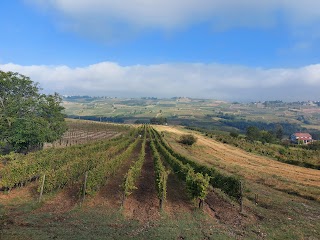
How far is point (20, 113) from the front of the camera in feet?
172

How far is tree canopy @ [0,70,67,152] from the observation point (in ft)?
158

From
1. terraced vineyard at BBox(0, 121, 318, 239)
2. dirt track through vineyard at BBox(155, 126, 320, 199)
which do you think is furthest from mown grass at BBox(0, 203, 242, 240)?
dirt track through vineyard at BBox(155, 126, 320, 199)

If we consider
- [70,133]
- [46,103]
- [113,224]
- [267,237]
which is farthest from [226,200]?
[70,133]

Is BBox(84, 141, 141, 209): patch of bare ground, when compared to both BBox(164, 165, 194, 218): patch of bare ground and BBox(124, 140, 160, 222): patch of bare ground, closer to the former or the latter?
BBox(124, 140, 160, 222): patch of bare ground

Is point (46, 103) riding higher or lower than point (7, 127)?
higher

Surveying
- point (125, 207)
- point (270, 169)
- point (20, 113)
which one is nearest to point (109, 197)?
point (125, 207)

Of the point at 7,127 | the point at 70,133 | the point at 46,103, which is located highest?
the point at 46,103

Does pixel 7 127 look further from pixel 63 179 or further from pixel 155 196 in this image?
pixel 155 196

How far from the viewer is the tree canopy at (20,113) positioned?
48250mm

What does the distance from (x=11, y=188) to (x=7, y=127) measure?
27610 mm

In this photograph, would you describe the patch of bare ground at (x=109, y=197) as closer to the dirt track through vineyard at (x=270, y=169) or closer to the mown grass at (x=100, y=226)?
the mown grass at (x=100, y=226)

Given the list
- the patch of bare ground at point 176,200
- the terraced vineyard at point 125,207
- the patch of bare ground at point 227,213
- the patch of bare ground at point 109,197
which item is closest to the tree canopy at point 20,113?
the terraced vineyard at point 125,207

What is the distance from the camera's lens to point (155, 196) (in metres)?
24.0

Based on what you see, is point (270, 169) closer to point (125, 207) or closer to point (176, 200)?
point (176, 200)
